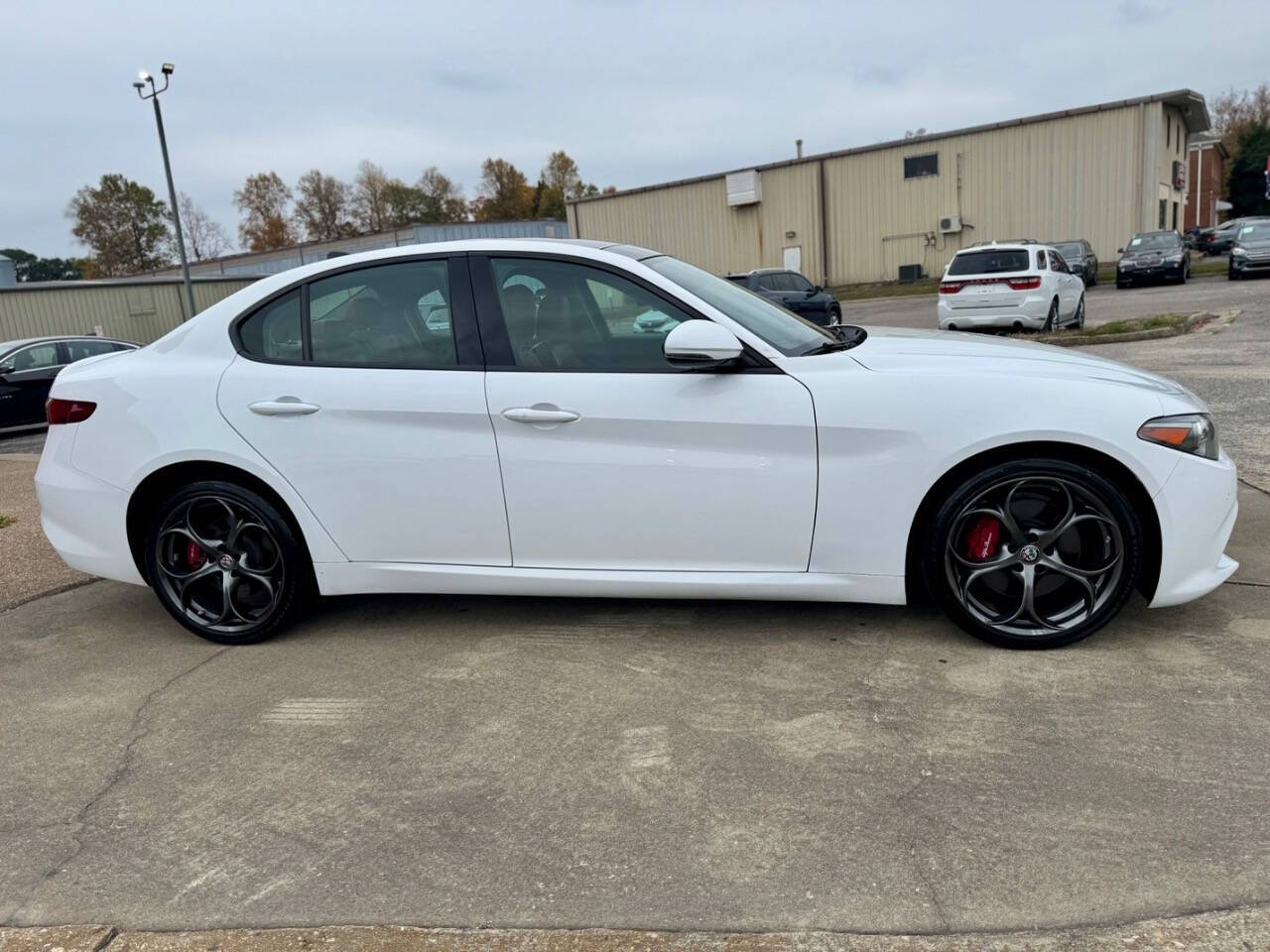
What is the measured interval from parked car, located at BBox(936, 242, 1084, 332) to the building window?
74.3ft

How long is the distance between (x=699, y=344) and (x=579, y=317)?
0.60m

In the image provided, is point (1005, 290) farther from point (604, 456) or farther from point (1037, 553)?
point (604, 456)

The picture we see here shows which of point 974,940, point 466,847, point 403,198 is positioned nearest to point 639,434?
point 466,847

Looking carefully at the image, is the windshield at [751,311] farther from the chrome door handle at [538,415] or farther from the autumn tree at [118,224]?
the autumn tree at [118,224]

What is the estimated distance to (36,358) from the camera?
13.6m

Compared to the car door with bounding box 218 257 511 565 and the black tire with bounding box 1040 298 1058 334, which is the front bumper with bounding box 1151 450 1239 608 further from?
the black tire with bounding box 1040 298 1058 334

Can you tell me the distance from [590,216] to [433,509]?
42.9 meters

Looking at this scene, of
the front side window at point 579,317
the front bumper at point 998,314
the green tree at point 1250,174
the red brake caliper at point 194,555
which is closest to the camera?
the front side window at point 579,317

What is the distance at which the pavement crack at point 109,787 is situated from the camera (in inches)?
95.3

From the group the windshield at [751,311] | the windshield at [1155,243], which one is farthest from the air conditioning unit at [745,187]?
the windshield at [751,311]

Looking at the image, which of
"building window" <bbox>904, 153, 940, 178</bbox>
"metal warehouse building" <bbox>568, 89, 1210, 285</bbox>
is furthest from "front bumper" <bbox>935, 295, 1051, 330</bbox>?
"building window" <bbox>904, 153, 940, 178</bbox>

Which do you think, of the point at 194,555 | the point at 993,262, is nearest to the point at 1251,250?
the point at 993,262

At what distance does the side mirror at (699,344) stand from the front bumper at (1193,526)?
5.16 feet

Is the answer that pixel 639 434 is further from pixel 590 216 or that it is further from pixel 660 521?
pixel 590 216
